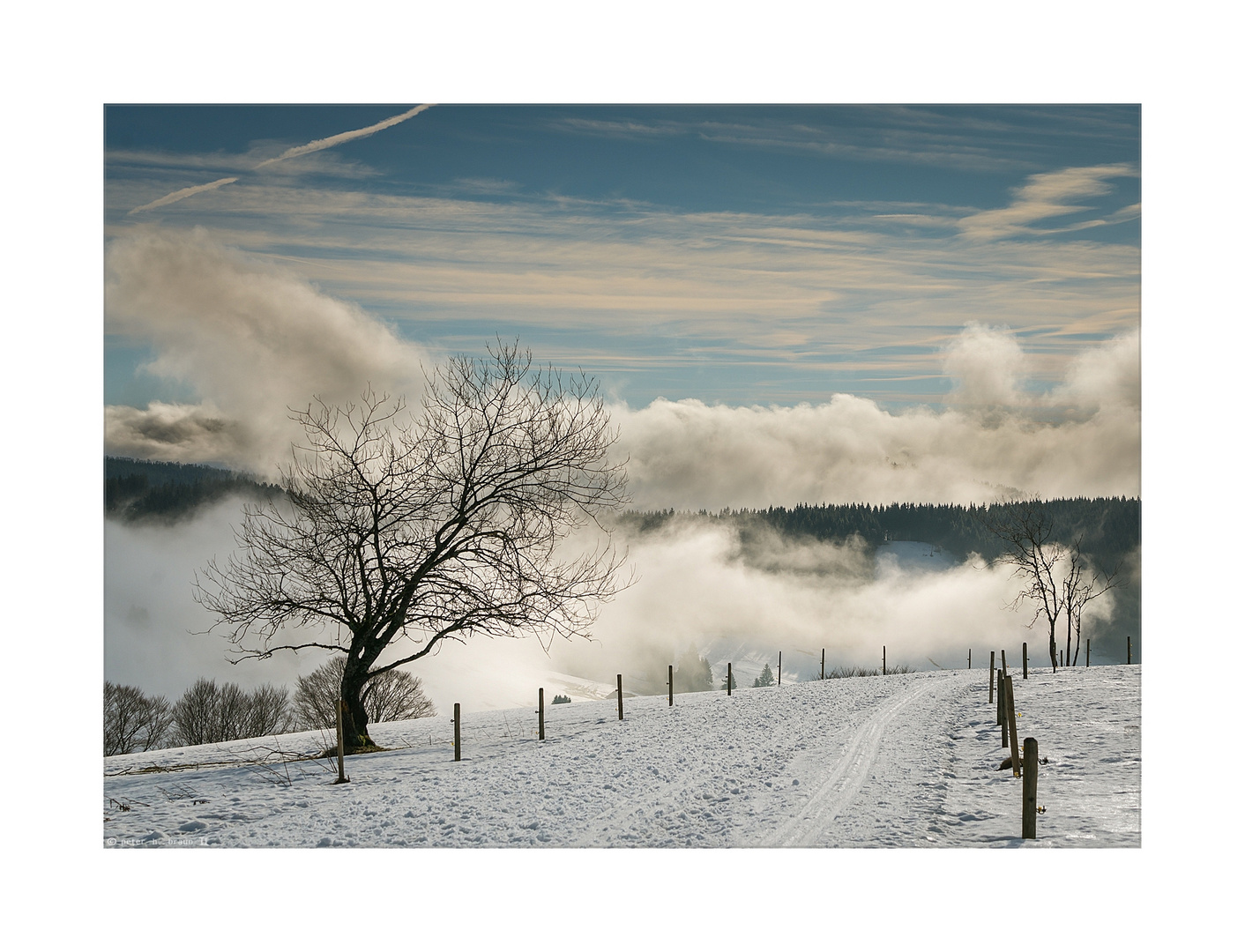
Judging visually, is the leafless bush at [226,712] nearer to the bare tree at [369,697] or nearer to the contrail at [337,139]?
the bare tree at [369,697]

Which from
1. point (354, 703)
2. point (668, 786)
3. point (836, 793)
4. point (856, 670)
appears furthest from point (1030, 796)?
point (856, 670)

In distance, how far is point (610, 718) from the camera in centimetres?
1587

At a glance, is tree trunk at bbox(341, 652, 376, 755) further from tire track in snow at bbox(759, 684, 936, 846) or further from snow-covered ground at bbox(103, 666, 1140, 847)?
tire track in snow at bbox(759, 684, 936, 846)

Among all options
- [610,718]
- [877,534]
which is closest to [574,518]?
[610,718]

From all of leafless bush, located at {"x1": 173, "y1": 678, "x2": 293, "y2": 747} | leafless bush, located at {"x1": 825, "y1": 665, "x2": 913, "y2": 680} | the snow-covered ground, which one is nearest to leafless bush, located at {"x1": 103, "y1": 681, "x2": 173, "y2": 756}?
leafless bush, located at {"x1": 173, "y1": 678, "x2": 293, "y2": 747}

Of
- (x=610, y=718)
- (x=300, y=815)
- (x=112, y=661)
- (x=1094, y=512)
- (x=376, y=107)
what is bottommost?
(x=610, y=718)

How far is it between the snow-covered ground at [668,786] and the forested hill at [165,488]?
12.6 feet

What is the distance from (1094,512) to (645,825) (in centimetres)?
1312

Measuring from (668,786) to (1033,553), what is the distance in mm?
24403

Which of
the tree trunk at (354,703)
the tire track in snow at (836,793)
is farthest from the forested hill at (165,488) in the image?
the tire track in snow at (836,793)

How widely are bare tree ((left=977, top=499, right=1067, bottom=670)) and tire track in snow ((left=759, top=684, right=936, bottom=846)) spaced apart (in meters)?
12.5

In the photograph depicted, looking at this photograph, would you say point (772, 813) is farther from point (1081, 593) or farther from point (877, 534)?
point (877, 534)

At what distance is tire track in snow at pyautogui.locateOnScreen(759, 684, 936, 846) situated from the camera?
26.1 ft

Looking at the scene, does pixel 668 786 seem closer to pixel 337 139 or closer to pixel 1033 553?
pixel 337 139
